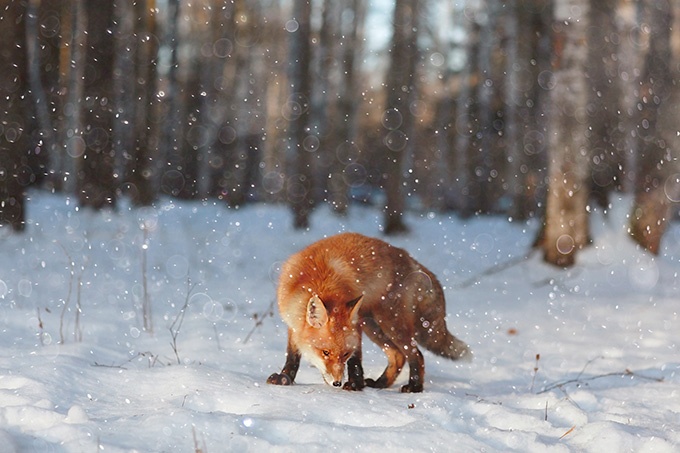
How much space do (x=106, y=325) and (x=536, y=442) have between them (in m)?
4.66

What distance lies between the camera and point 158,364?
5.55 metres

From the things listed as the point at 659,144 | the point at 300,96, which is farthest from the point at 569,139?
the point at 300,96

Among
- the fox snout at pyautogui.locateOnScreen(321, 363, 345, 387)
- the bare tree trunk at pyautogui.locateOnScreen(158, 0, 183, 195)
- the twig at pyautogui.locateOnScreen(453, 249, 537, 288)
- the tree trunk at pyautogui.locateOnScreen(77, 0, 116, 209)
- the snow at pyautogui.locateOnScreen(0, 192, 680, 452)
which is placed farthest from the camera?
the bare tree trunk at pyautogui.locateOnScreen(158, 0, 183, 195)

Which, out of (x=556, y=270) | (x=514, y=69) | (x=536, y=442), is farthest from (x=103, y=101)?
(x=514, y=69)

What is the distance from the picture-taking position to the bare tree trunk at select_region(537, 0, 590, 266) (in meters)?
11.4

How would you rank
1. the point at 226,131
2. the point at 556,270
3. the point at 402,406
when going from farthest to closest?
the point at 226,131
the point at 556,270
the point at 402,406

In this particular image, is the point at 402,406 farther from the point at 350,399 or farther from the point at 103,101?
the point at 103,101

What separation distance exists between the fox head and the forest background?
7.56 metres

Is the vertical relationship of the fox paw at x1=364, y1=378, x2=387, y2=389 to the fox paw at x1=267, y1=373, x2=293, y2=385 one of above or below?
below

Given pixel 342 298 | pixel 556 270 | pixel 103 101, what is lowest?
pixel 556 270

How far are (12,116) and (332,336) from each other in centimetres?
914

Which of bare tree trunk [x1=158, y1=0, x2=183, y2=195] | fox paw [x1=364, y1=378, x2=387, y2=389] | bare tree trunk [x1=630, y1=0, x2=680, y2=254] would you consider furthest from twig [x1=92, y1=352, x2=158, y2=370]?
bare tree trunk [x1=158, y1=0, x2=183, y2=195]

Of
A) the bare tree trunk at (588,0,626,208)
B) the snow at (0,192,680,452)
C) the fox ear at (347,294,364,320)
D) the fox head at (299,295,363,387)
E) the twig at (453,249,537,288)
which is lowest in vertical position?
the twig at (453,249,537,288)

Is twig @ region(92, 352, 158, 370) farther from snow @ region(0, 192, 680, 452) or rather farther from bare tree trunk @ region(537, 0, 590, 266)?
bare tree trunk @ region(537, 0, 590, 266)
